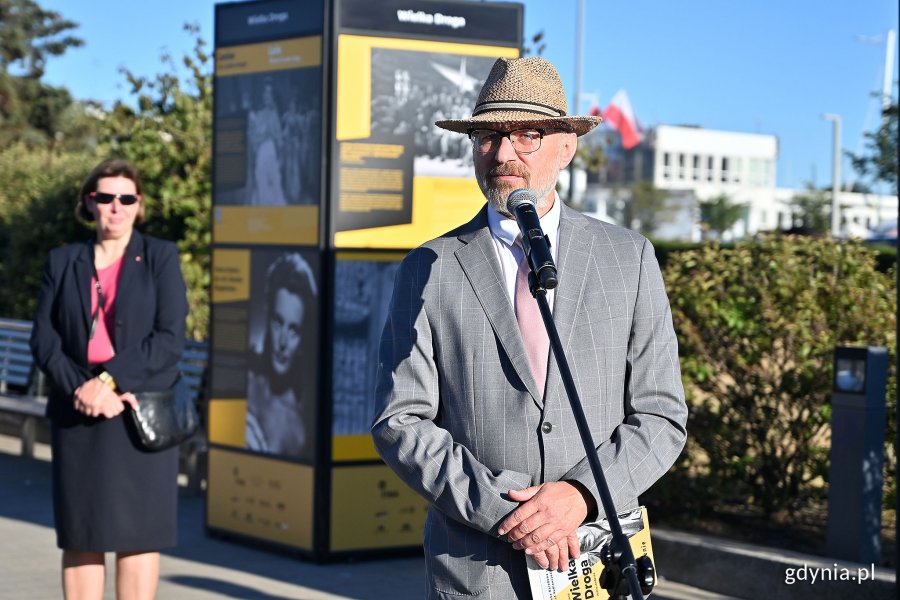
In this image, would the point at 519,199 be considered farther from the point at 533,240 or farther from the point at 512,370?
the point at 512,370

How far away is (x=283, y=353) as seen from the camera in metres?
7.45

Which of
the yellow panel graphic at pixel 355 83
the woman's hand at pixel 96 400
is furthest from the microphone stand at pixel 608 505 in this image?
the yellow panel graphic at pixel 355 83

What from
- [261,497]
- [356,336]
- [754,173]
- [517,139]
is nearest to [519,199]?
[517,139]

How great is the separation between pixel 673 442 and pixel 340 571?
4.53 meters

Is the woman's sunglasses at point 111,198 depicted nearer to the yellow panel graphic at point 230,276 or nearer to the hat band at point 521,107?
the yellow panel graphic at point 230,276

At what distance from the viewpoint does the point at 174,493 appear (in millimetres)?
5488

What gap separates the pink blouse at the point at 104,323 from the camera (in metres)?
5.46

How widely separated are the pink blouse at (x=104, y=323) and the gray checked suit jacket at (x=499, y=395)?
2.72 meters

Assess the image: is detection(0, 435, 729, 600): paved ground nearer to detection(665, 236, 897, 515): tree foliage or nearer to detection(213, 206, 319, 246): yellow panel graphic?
detection(665, 236, 897, 515): tree foliage

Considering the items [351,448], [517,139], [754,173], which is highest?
[754,173]

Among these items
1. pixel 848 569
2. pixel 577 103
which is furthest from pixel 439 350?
pixel 577 103

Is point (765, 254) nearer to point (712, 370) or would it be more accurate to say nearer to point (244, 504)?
point (712, 370)

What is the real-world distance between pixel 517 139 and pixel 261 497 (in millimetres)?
5005

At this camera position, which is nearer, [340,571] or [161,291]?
[161,291]
